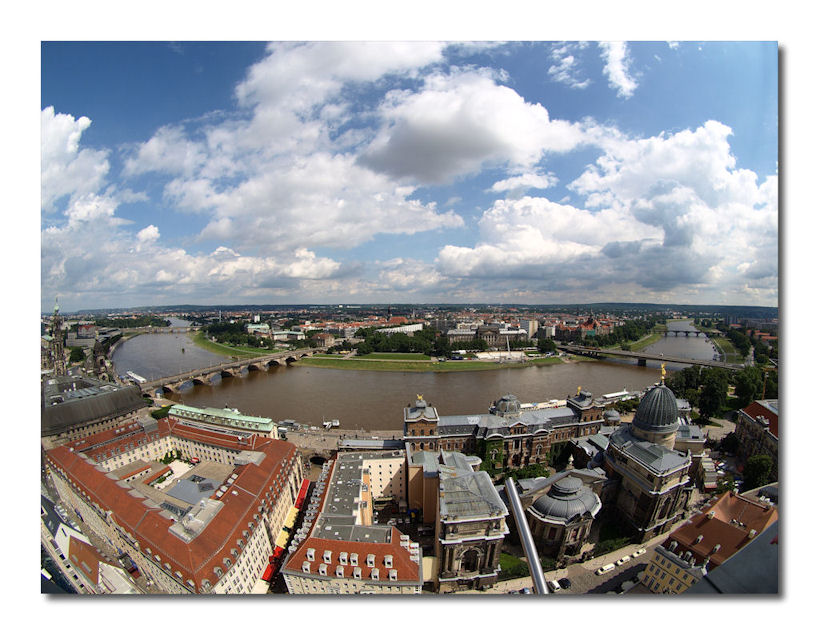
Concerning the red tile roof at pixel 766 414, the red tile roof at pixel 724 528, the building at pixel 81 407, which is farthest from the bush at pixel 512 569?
the building at pixel 81 407

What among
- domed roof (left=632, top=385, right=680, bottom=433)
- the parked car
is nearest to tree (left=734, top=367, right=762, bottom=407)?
domed roof (left=632, top=385, right=680, bottom=433)

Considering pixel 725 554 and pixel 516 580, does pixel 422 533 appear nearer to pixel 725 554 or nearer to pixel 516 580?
pixel 516 580

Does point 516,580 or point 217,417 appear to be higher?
point 217,417

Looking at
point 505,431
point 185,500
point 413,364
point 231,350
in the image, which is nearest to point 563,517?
point 505,431

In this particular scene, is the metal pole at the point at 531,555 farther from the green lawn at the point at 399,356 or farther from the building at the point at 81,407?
the green lawn at the point at 399,356

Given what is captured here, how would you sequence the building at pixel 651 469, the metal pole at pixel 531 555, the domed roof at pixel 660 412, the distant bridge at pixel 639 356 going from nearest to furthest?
the metal pole at pixel 531 555, the building at pixel 651 469, the domed roof at pixel 660 412, the distant bridge at pixel 639 356

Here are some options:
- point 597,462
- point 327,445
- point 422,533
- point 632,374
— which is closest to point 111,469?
point 327,445
